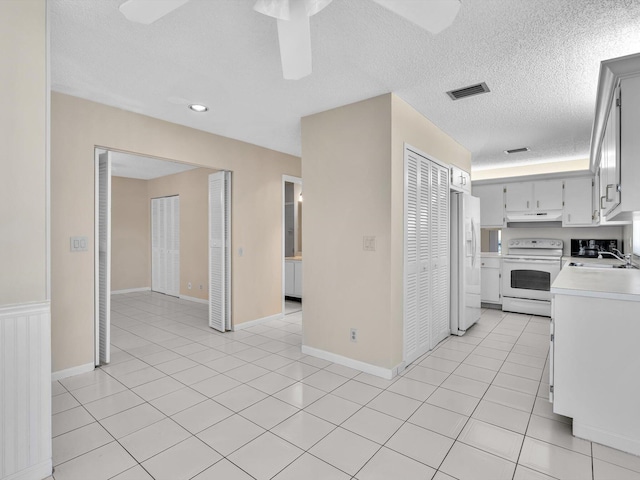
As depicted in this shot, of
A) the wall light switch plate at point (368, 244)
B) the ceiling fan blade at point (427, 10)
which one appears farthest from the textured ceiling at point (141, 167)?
the ceiling fan blade at point (427, 10)

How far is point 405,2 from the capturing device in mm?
1416

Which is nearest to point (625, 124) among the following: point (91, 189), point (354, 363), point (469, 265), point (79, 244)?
point (469, 265)

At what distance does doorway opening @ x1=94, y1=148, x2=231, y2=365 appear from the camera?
20.4ft

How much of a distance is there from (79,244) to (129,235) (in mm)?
4538

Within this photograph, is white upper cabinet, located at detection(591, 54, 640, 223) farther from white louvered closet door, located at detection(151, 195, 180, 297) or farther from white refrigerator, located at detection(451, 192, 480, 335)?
white louvered closet door, located at detection(151, 195, 180, 297)

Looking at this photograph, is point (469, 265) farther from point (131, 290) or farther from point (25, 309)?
point (131, 290)

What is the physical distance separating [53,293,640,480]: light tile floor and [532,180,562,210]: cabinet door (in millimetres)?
2815

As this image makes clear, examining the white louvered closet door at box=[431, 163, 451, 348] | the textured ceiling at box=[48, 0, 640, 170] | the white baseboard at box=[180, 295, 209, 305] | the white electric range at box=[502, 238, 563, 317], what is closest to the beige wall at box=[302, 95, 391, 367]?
the textured ceiling at box=[48, 0, 640, 170]

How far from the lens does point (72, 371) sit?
305 cm

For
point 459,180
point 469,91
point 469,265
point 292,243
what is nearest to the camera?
point 469,91

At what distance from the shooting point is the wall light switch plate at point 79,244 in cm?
308

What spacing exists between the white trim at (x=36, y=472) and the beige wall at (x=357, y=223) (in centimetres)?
222

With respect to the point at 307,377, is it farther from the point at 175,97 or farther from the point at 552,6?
the point at 552,6

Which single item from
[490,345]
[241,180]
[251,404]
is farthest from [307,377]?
[241,180]
